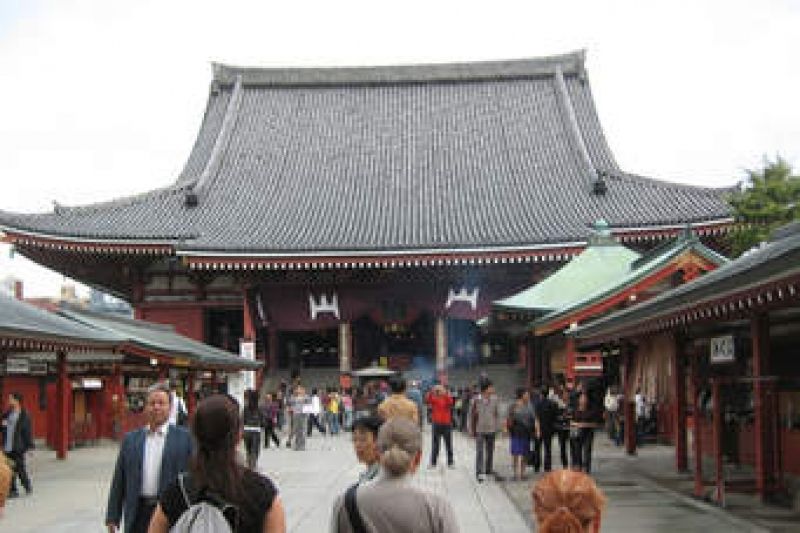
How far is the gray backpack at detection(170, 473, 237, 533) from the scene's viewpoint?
4.23 meters

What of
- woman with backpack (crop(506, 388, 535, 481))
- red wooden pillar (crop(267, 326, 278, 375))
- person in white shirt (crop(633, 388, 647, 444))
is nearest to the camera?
woman with backpack (crop(506, 388, 535, 481))

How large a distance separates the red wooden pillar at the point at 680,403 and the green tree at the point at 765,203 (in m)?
12.2

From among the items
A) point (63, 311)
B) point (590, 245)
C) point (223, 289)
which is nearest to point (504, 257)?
point (590, 245)

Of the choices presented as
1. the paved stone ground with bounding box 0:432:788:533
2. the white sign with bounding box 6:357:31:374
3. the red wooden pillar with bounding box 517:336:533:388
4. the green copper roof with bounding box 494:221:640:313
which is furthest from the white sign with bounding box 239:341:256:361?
the paved stone ground with bounding box 0:432:788:533

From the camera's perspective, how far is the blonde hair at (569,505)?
3.72 m

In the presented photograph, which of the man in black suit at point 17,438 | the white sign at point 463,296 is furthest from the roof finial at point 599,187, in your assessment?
the man in black suit at point 17,438

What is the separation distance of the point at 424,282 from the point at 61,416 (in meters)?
16.1

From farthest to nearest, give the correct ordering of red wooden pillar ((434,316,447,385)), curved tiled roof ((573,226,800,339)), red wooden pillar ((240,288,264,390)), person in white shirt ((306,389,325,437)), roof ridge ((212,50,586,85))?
roof ridge ((212,50,586,85)) < red wooden pillar ((240,288,264,390)) < red wooden pillar ((434,316,447,385)) < person in white shirt ((306,389,325,437)) < curved tiled roof ((573,226,800,339))

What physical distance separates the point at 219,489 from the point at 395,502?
0.76 meters

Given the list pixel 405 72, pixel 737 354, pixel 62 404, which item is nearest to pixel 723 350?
pixel 737 354

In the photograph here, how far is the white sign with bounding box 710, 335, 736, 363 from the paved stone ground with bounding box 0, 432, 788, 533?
1851mm

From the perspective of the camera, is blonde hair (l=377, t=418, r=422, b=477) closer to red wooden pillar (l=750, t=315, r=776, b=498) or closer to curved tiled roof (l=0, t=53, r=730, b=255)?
red wooden pillar (l=750, t=315, r=776, b=498)

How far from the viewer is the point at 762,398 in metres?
12.5

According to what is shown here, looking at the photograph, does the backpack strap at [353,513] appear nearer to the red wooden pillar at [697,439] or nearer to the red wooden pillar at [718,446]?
the red wooden pillar at [718,446]
